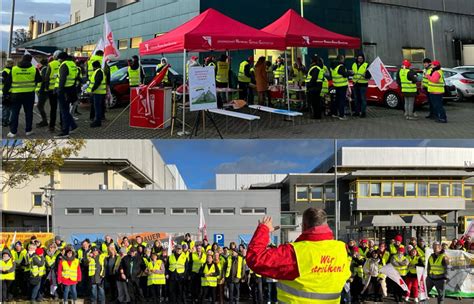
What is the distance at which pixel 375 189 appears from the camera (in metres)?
32.7

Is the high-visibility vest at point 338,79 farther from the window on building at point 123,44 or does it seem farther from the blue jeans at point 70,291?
the blue jeans at point 70,291

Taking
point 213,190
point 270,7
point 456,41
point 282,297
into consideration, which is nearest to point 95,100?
point 270,7

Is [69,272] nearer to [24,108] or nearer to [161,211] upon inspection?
[24,108]

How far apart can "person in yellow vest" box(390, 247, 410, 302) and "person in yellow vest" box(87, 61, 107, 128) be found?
19.0 ft

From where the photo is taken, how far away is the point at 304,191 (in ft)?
72.3

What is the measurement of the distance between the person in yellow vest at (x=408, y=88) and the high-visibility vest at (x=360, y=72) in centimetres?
75

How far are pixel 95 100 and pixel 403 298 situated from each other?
259 inches

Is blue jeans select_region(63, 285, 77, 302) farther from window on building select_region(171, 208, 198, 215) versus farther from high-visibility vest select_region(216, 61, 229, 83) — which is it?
window on building select_region(171, 208, 198, 215)

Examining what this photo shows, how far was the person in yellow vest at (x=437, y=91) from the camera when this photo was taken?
1167cm

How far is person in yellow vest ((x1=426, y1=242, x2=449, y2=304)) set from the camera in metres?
11.2

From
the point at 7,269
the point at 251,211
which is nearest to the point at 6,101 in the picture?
the point at 7,269

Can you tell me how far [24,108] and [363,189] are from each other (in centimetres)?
2257

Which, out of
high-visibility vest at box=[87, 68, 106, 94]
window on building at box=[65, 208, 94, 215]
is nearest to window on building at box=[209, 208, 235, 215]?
window on building at box=[65, 208, 94, 215]

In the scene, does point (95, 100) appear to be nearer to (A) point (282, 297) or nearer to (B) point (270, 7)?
(B) point (270, 7)
